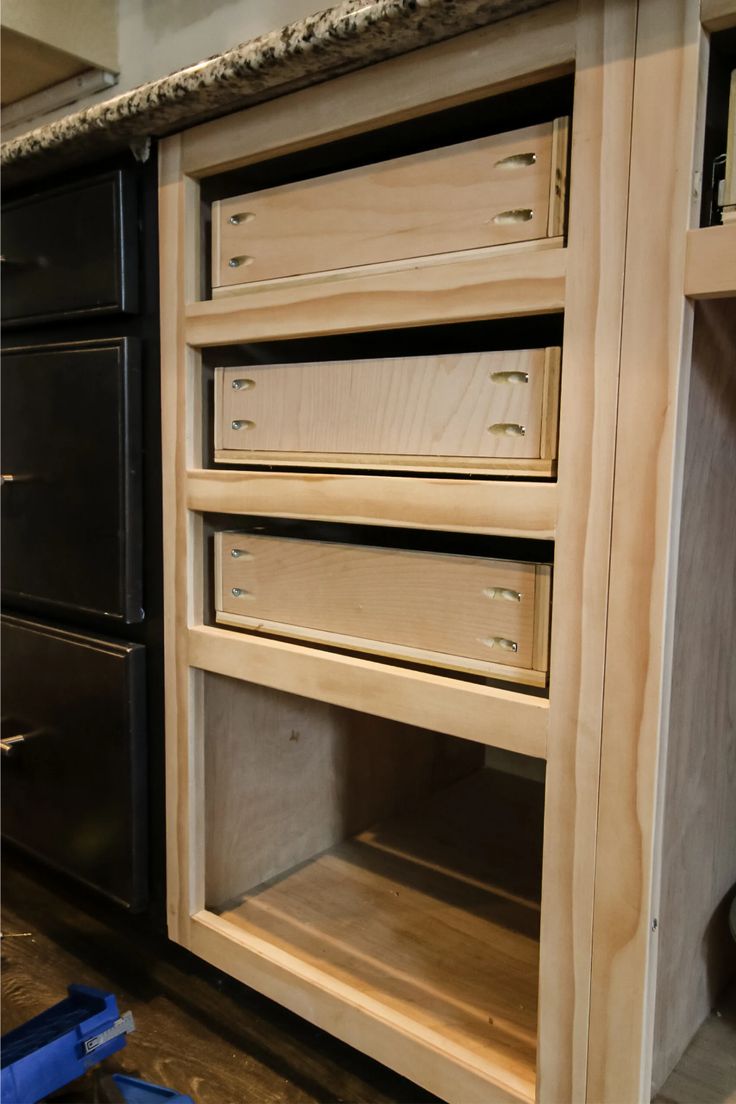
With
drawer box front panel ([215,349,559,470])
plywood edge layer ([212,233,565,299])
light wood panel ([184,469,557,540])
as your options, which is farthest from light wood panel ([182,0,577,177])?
light wood panel ([184,469,557,540])

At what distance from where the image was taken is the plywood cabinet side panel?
59cm

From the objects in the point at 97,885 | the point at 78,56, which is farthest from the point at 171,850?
the point at 78,56

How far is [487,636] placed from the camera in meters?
0.71

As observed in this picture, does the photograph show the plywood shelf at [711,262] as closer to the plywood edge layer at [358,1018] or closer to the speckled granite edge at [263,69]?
the speckled granite edge at [263,69]

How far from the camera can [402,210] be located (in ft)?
2.39

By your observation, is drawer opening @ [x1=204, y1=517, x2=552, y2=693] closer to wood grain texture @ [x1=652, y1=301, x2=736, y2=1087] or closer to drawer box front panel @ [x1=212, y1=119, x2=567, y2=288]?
wood grain texture @ [x1=652, y1=301, x2=736, y2=1087]

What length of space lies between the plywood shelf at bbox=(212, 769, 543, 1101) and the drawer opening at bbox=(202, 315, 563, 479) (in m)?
0.55

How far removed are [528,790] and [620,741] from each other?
798 millimetres

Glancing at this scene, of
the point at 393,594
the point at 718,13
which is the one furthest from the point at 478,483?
the point at 718,13

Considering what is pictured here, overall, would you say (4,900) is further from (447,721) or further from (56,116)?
(56,116)

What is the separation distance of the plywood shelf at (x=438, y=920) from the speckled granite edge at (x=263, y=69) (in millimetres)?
901

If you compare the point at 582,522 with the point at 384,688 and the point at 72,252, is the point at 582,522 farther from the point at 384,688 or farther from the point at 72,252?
the point at 72,252

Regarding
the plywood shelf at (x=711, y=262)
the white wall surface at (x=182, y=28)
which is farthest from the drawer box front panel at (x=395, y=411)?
the white wall surface at (x=182, y=28)

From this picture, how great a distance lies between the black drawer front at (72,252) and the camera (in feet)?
3.04
